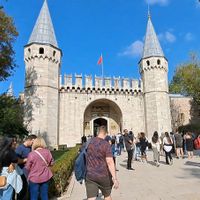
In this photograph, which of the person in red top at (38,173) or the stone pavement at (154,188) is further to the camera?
the stone pavement at (154,188)

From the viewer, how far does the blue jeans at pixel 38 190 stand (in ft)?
13.8

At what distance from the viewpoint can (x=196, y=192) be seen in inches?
223

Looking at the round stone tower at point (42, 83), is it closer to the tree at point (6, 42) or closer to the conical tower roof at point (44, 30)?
the conical tower roof at point (44, 30)

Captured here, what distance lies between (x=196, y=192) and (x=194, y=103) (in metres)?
27.8

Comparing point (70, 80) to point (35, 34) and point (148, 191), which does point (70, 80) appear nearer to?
point (35, 34)

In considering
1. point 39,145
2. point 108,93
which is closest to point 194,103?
point 108,93

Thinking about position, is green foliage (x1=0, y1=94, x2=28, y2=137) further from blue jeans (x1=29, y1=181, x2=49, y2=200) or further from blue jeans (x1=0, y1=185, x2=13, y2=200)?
blue jeans (x1=0, y1=185, x2=13, y2=200)

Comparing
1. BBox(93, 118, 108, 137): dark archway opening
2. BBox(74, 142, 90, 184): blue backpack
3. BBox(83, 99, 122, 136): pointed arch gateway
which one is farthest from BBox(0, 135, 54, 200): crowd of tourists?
BBox(93, 118, 108, 137): dark archway opening

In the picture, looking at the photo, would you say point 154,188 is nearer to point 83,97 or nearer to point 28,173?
point 28,173

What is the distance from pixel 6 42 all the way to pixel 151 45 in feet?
54.5

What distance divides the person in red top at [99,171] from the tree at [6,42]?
1293 centimetres

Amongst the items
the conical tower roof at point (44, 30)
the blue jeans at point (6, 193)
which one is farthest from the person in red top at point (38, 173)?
the conical tower roof at point (44, 30)

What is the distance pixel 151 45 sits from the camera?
89.1ft

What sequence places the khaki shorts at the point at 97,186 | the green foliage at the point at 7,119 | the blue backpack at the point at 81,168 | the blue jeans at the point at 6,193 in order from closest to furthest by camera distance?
the blue jeans at the point at 6,193 < the khaki shorts at the point at 97,186 < the blue backpack at the point at 81,168 < the green foliage at the point at 7,119
